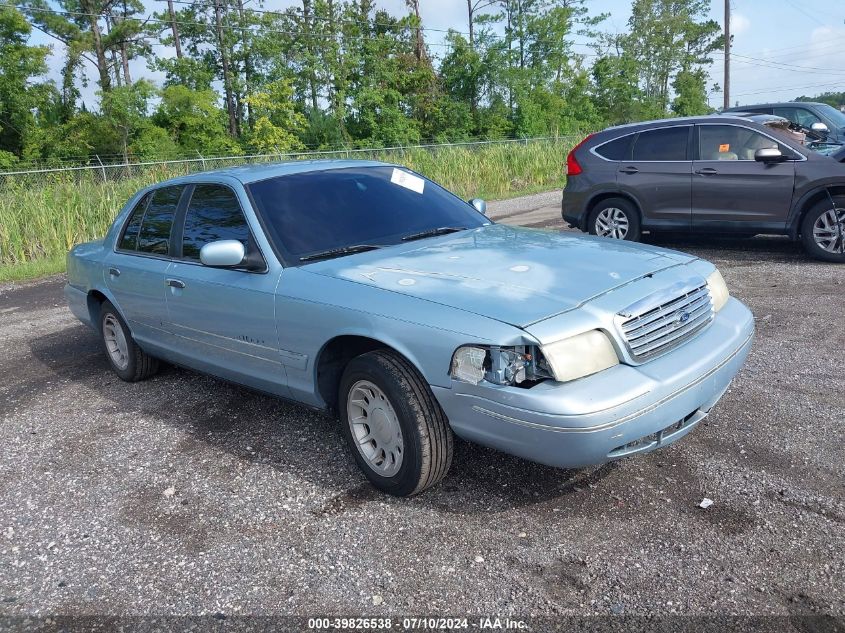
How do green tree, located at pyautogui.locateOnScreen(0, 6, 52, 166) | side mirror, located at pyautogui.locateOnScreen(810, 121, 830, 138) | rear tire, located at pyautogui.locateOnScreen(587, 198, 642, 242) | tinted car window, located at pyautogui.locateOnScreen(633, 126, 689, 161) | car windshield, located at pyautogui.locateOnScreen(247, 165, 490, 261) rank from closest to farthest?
car windshield, located at pyautogui.locateOnScreen(247, 165, 490, 261) → tinted car window, located at pyautogui.locateOnScreen(633, 126, 689, 161) → rear tire, located at pyautogui.locateOnScreen(587, 198, 642, 242) → side mirror, located at pyautogui.locateOnScreen(810, 121, 830, 138) → green tree, located at pyautogui.locateOnScreen(0, 6, 52, 166)

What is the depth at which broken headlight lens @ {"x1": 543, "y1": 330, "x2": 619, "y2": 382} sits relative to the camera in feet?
9.41

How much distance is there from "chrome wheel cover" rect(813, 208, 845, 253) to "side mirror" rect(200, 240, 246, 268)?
698 centimetres

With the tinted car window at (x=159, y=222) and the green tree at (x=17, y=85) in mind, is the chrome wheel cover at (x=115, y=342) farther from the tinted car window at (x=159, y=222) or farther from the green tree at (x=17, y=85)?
the green tree at (x=17, y=85)

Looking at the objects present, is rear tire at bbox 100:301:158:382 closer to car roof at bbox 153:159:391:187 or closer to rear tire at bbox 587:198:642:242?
car roof at bbox 153:159:391:187

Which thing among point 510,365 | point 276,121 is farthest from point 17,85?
point 510,365

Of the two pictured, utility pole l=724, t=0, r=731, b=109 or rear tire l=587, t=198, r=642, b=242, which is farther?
utility pole l=724, t=0, r=731, b=109

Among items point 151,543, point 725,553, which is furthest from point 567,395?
point 151,543

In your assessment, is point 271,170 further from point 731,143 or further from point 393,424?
point 731,143

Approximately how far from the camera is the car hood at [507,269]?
3109 mm

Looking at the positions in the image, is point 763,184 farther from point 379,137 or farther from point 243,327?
point 379,137

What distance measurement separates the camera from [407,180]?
4793 mm

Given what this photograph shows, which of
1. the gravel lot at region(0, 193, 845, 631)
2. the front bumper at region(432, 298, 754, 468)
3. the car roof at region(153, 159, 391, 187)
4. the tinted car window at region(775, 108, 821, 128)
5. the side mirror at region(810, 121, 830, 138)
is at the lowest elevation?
the gravel lot at region(0, 193, 845, 631)

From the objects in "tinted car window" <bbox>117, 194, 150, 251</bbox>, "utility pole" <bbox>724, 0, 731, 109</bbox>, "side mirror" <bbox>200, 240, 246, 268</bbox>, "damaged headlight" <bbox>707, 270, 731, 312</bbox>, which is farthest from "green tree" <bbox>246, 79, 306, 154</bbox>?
"damaged headlight" <bbox>707, 270, 731, 312</bbox>

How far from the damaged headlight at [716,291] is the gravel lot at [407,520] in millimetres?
757
